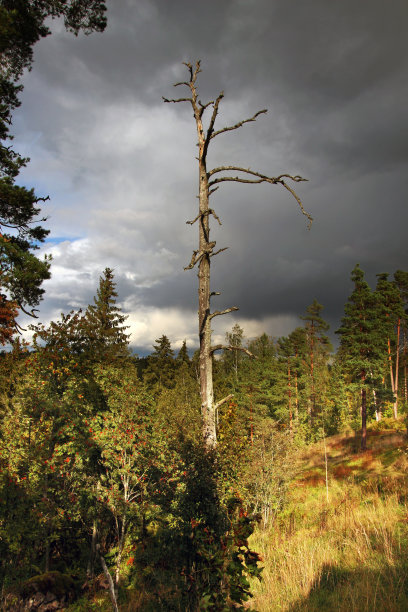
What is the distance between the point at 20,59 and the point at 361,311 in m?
30.0

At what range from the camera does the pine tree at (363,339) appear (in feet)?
98.3

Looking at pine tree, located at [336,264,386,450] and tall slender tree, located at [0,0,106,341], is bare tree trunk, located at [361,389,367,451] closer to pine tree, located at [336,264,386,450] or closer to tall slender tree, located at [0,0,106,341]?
pine tree, located at [336,264,386,450]

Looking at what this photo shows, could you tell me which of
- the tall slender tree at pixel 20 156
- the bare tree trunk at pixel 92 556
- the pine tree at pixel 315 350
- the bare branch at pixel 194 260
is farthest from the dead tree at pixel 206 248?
the pine tree at pixel 315 350

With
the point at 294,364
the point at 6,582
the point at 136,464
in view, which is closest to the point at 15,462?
the point at 6,582

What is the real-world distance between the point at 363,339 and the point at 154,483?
85.0ft

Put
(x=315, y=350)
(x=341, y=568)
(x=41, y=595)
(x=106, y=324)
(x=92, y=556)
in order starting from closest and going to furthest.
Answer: (x=341, y=568), (x=41, y=595), (x=92, y=556), (x=106, y=324), (x=315, y=350)

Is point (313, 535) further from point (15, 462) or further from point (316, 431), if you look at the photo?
point (316, 431)

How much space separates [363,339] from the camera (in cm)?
3084

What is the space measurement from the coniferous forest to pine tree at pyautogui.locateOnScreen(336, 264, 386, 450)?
153 millimetres

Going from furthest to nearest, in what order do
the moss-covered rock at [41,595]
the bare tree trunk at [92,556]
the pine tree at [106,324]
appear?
the pine tree at [106,324] < the bare tree trunk at [92,556] < the moss-covered rock at [41,595]

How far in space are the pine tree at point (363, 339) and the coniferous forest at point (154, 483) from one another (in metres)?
0.15

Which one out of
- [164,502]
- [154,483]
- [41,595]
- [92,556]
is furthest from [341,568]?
[92,556]

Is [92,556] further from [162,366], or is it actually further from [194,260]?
[162,366]

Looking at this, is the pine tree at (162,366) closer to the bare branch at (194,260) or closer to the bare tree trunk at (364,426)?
the bare tree trunk at (364,426)
